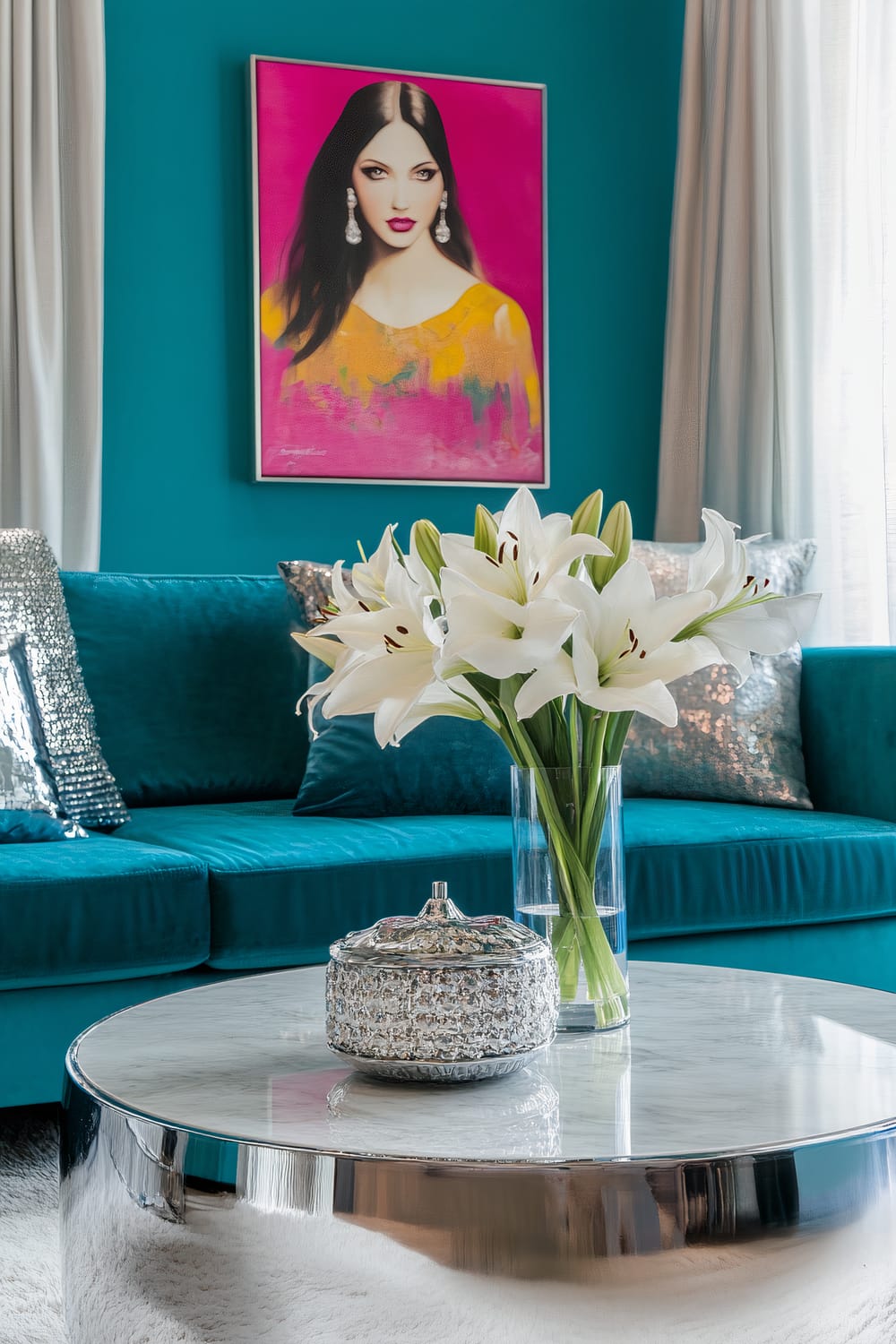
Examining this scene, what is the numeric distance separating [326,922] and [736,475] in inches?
80.6

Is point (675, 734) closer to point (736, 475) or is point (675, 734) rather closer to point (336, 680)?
point (736, 475)

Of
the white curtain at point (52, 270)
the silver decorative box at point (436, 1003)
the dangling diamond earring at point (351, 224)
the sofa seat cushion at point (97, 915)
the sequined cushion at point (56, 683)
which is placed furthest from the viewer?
the dangling diamond earring at point (351, 224)

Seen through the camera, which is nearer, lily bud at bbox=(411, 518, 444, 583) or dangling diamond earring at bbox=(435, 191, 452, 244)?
lily bud at bbox=(411, 518, 444, 583)

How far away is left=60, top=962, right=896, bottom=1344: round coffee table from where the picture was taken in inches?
32.8

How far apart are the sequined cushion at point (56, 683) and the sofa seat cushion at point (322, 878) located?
16cm

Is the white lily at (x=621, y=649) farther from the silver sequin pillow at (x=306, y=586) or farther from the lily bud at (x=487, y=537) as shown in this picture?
the silver sequin pillow at (x=306, y=586)

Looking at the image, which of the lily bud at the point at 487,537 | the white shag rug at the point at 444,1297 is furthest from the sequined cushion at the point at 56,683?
the white shag rug at the point at 444,1297

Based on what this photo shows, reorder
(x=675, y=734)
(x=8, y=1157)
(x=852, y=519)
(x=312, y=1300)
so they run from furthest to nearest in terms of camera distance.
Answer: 1. (x=852, y=519)
2. (x=675, y=734)
3. (x=8, y=1157)
4. (x=312, y=1300)

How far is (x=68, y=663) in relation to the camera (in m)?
2.43

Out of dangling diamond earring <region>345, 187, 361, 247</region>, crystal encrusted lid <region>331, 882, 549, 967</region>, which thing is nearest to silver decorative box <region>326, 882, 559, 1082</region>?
crystal encrusted lid <region>331, 882, 549, 967</region>

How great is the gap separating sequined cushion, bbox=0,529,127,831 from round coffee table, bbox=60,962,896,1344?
127 centimetres

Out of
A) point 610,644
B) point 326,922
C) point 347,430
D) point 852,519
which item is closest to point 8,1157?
point 326,922

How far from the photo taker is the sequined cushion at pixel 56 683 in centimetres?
231
